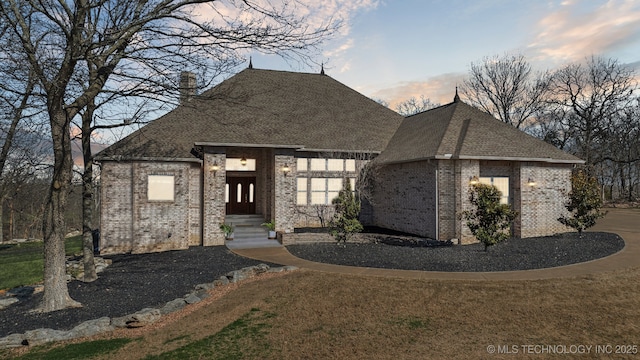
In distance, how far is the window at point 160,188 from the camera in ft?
46.1

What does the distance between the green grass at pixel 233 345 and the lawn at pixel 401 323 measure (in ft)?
0.06

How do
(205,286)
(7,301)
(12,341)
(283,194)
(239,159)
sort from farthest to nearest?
(239,159)
(283,194)
(205,286)
(7,301)
(12,341)

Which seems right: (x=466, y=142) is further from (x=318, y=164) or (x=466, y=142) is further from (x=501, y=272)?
(x=318, y=164)

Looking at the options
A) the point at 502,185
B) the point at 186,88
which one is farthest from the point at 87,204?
the point at 502,185

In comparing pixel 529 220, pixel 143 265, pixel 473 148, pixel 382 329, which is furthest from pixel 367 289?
pixel 529 220

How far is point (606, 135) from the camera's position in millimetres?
40344

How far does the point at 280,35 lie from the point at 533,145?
14.3 metres

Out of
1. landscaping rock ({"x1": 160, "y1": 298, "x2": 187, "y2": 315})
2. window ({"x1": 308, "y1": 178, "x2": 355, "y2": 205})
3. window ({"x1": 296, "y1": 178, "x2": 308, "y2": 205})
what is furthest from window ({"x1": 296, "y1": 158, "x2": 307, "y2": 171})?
landscaping rock ({"x1": 160, "y1": 298, "x2": 187, "y2": 315})

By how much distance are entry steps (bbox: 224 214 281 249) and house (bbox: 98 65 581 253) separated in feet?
1.50

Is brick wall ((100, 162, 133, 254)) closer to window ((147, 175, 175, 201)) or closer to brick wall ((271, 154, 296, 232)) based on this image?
window ((147, 175, 175, 201))

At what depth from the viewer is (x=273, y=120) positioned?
18062mm

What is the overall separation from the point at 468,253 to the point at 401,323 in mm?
7004

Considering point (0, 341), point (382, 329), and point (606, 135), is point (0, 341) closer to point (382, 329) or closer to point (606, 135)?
point (382, 329)

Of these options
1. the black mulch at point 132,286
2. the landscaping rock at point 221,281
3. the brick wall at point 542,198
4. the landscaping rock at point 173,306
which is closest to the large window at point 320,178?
the black mulch at point 132,286
